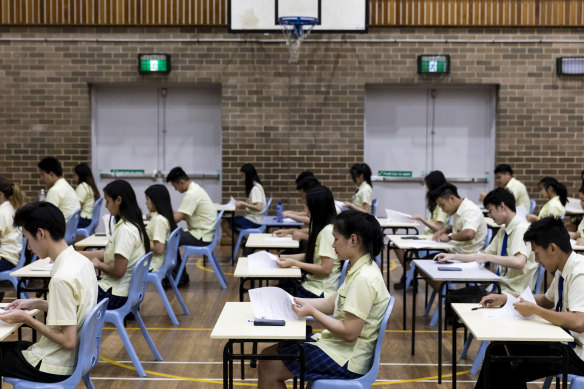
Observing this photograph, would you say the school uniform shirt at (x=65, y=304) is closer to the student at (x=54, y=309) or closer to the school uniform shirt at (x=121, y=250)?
the student at (x=54, y=309)

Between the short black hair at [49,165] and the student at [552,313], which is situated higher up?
the short black hair at [49,165]

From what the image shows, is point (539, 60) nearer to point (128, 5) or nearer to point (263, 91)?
point (263, 91)

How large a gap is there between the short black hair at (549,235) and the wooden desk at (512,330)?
0.39m

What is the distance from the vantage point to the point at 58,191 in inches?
340

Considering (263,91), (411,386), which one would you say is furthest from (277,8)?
(411,386)

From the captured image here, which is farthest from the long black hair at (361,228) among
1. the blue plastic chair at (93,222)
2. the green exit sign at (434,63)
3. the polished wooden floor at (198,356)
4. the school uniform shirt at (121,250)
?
the green exit sign at (434,63)

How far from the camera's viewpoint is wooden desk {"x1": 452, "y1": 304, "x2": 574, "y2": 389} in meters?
3.45

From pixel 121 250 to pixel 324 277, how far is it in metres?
1.45

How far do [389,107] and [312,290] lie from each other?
6479mm

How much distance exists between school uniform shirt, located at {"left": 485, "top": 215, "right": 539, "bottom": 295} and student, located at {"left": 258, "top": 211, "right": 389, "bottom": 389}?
1910 millimetres

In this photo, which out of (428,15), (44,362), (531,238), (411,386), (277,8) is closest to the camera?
(44,362)

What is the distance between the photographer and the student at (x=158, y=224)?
6367 millimetres

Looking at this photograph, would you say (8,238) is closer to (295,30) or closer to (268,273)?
(268,273)

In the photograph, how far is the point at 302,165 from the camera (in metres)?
11.1
